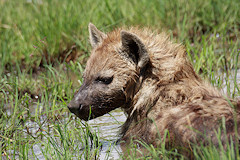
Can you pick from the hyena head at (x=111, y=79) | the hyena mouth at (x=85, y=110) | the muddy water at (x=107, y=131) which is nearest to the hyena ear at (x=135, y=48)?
the hyena head at (x=111, y=79)

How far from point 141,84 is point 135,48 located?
353 mm

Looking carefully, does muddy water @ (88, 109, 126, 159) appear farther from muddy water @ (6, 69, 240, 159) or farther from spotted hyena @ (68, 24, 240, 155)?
spotted hyena @ (68, 24, 240, 155)

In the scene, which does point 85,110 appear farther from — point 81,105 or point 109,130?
point 109,130

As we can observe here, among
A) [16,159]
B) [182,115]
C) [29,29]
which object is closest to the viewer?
[182,115]

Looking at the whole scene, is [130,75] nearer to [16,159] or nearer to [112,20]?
[16,159]

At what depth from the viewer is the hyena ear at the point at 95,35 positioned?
4574 mm

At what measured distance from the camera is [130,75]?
3.99 m

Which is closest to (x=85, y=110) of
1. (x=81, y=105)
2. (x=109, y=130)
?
(x=81, y=105)

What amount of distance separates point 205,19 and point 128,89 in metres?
3.32

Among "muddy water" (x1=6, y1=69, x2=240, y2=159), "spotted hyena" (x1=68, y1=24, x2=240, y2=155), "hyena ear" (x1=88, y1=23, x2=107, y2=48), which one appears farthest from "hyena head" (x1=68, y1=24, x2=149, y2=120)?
"hyena ear" (x1=88, y1=23, x2=107, y2=48)

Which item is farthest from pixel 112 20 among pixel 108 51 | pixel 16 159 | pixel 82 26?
pixel 16 159

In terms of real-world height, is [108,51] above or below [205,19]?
below

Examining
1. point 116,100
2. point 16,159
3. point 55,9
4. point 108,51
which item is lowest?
point 16,159

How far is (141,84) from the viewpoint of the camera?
13.1 ft
